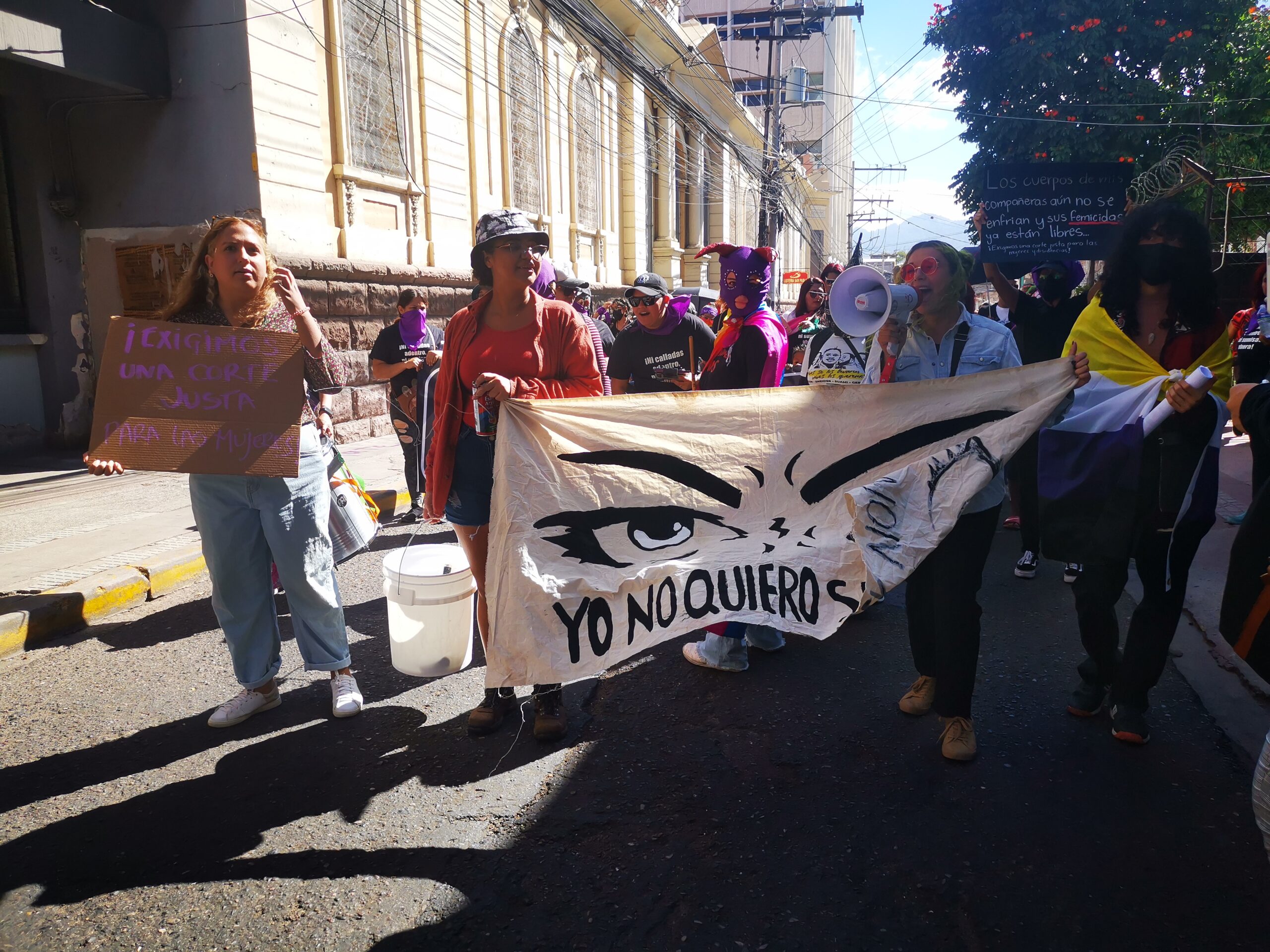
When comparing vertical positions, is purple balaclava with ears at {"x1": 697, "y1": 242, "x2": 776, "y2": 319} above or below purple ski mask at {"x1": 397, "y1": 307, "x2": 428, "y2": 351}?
above

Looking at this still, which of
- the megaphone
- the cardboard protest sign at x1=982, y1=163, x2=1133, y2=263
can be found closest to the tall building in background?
the cardboard protest sign at x1=982, y1=163, x2=1133, y2=263

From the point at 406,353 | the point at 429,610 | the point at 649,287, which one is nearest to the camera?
the point at 429,610

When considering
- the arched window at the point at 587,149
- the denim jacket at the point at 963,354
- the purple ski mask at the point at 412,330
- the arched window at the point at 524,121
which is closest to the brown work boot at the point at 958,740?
the denim jacket at the point at 963,354

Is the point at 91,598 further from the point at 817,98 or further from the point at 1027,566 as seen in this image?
the point at 817,98

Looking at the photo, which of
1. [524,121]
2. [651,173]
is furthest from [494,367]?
[651,173]

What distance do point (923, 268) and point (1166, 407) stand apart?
3.30ft

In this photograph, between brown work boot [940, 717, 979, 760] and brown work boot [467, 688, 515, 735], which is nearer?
brown work boot [940, 717, 979, 760]

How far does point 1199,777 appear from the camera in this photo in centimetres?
318

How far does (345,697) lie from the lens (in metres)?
3.72

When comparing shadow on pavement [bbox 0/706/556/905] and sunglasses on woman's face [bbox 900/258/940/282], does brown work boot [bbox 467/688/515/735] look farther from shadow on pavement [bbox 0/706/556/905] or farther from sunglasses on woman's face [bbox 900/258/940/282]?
sunglasses on woman's face [bbox 900/258/940/282]

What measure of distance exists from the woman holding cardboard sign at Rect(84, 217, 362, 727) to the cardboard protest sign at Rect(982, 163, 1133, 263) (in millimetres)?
3892

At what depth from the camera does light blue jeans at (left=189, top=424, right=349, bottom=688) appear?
3494 mm

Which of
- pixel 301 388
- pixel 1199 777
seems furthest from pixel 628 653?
pixel 1199 777

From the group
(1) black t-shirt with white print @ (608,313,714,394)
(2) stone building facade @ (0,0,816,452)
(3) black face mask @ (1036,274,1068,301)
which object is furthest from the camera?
(2) stone building facade @ (0,0,816,452)
